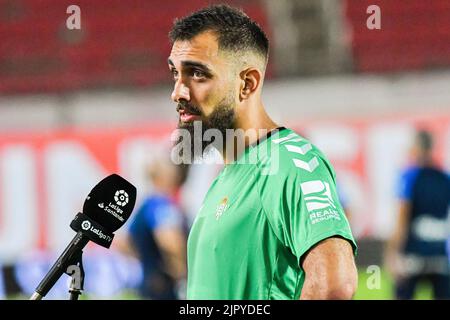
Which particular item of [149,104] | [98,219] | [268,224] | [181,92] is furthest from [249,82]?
[149,104]

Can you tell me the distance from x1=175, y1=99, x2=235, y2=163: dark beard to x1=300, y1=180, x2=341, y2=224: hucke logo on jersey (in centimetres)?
42

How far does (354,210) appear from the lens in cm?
927

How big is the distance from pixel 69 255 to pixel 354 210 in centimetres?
684

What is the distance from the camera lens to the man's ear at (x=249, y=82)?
297 centimetres

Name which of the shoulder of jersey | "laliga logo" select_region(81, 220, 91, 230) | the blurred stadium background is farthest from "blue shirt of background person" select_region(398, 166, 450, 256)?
"laliga logo" select_region(81, 220, 91, 230)

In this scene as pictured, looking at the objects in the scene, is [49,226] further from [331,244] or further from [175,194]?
[331,244]

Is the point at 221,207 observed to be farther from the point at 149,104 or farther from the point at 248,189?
the point at 149,104

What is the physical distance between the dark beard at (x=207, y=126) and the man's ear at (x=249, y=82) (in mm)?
68

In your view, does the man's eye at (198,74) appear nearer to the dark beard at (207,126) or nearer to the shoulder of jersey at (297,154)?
the dark beard at (207,126)

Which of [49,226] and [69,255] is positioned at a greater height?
[69,255]

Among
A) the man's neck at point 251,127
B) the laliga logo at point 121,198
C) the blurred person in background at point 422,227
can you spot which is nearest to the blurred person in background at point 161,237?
the blurred person in background at point 422,227

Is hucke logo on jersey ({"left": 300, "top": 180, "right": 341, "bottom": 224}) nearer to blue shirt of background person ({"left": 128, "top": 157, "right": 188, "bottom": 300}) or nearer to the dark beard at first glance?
the dark beard

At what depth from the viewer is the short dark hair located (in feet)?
9.66
